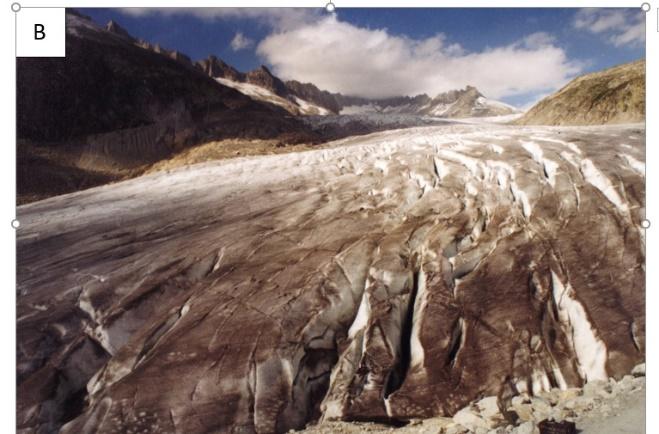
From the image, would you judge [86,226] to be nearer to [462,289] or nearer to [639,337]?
[462,289]

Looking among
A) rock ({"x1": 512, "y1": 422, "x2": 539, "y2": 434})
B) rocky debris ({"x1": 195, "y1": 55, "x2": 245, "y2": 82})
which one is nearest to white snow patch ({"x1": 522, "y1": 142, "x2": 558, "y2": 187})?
rock ({"x1": 512, "y1": 422, "x2": 539, "y2": 434})

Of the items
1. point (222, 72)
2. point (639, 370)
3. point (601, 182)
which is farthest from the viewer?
point (222, 72)

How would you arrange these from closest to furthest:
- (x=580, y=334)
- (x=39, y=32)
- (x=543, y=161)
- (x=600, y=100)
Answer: (x=39, y=32) < (x=580, y=334) < (x=543, y=161) < (x=600, y=100)

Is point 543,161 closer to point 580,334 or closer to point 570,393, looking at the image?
point 580,334

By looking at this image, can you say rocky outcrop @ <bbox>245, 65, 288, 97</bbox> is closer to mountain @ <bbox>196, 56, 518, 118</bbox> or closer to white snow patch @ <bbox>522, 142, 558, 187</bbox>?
mountain @ <bbox>196, 56, 518, 118</bbox>

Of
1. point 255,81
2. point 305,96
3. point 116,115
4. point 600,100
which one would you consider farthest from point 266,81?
point 600,100

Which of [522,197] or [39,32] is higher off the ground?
[39,32]

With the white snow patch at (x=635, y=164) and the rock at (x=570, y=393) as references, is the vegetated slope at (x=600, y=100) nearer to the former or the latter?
the white snow patch at (x=635, y=164)
